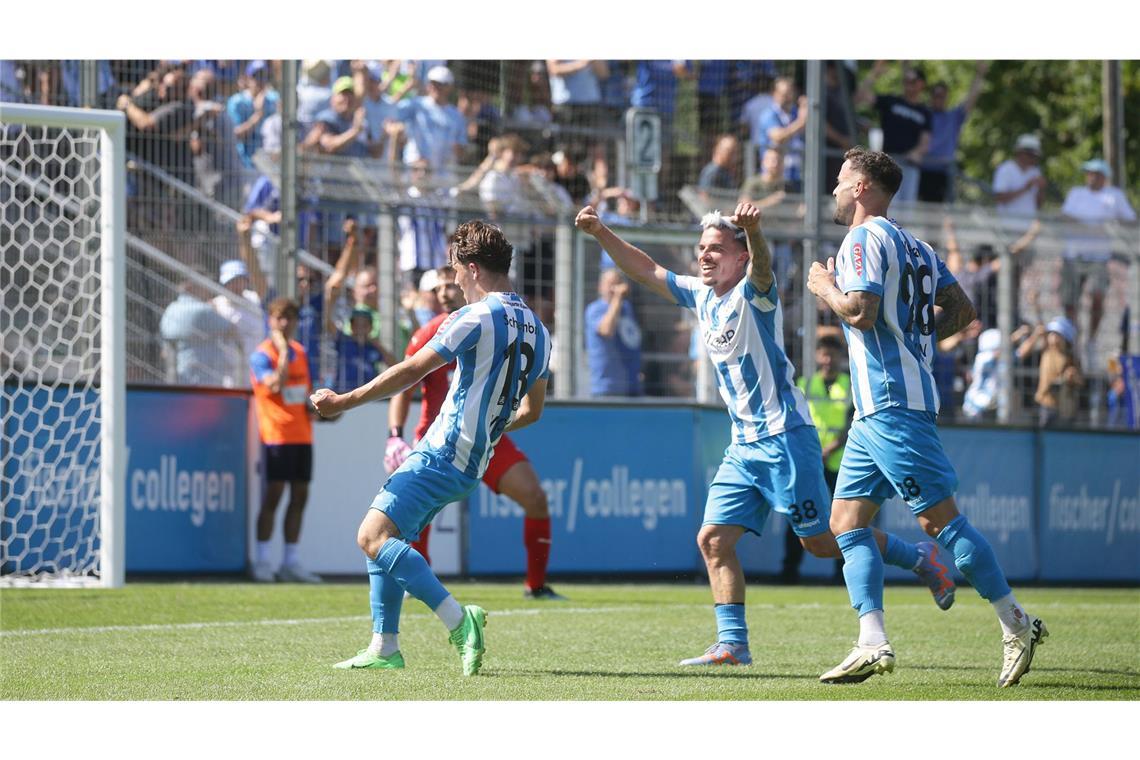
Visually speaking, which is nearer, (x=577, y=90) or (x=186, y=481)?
(x=186, y=481)

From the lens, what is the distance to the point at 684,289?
325 inches

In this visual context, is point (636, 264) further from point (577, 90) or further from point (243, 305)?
point (577, 90)

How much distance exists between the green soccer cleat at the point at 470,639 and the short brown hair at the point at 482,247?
1561mm

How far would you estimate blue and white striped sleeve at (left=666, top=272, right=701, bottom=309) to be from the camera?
8234 millimetres

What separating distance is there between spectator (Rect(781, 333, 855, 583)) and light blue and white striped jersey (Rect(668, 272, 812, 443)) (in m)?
7.10

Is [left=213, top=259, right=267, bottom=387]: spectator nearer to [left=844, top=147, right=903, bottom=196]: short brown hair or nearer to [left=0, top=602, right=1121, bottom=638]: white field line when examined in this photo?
[left=0, top=602, right=1121, bottom=638]: white field line

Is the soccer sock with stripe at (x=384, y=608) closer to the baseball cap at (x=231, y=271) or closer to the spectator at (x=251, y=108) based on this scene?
the baseball cap at (x=231, y=271)

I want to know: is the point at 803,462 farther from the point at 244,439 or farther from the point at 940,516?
the point at 244,439

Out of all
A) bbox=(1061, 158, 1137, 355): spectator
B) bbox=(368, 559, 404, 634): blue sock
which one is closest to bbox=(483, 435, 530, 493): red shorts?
bbox=(368, 559, 404, 634): blue sock

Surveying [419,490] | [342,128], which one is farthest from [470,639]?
[342,128]

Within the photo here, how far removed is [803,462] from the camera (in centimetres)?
797

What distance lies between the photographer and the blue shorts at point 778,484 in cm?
796

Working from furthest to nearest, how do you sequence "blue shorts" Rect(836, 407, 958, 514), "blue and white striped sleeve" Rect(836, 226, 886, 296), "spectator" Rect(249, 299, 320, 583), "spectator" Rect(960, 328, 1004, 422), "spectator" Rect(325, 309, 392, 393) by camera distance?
"spectator" Rect(960, 328, 1004, 422) → "spectator" Rect(325, 309, 392, 393) → "spectator" Rect(249, 299, 320, 583) → "blue shorts" Rect(836, 407, 958, 514) → "blue and white striped sleeve" Rect(836, 226, 886, 296)

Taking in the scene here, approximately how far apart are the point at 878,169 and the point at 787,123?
33.7 feet
